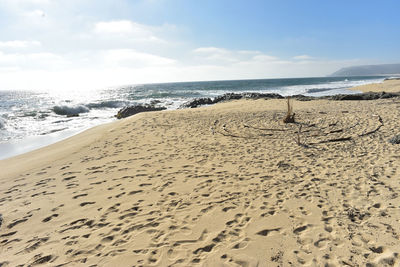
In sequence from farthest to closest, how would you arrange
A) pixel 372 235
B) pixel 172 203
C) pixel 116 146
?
pixel 116 146
pixel 172 203
pixel 372 235

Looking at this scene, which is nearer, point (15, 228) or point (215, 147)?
point (15, 228)

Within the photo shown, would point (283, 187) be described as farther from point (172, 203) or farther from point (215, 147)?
point (215, 147)

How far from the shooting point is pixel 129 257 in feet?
9.21

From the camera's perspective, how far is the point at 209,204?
3873mm

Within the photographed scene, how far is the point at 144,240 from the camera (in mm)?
3092

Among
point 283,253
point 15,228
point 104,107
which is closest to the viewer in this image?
point 283,253

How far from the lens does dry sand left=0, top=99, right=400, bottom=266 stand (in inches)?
111

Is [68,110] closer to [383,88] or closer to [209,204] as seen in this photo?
[209,204]

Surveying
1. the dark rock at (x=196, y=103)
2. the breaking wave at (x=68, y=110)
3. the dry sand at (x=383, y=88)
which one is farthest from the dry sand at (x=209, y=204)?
the dry sand at (x=383, y=88)

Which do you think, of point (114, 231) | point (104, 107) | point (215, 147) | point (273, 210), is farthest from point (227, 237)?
point (104, 107)

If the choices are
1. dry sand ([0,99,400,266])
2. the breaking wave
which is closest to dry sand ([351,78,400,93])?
dry sand ([0,99,400,266])

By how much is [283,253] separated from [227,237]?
0.75 meters

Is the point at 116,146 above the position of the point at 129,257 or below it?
above

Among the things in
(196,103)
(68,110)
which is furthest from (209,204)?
(68,110)
